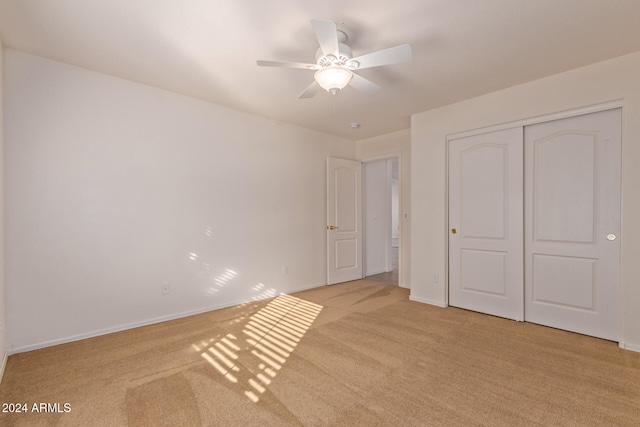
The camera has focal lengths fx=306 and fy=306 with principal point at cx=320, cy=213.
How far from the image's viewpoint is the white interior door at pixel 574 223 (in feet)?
9.08

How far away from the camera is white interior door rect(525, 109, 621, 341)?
109 inches

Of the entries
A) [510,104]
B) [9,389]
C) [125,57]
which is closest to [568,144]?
[510,104]

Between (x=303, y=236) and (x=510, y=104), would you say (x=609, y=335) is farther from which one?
(x=303, y=236)

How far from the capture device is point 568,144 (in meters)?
2.98

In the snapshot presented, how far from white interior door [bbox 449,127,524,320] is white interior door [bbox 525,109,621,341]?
0.11 m

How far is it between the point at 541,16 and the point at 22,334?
15.4ft

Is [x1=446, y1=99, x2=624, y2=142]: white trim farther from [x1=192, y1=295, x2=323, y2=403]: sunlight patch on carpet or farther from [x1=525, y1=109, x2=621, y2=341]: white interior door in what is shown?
[x1=192, y1=295, x2=323, y2=403]: sunlight patch on carpet

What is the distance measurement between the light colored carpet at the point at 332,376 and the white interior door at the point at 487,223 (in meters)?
0.37

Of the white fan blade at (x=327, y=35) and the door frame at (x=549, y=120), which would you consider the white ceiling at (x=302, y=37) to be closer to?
the white fan blade at (x=327, y=35)

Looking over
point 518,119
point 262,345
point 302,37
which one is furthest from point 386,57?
point 262,345

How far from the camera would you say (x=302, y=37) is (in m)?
2.32

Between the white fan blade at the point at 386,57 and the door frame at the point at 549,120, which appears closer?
the white fan blade at the point at 386,57

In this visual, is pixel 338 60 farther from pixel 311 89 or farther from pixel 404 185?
pixel 404 185

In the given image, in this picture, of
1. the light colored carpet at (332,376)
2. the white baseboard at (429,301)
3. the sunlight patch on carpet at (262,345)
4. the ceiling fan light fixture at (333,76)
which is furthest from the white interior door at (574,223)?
the sunlight patch on carpet at (262,345)
